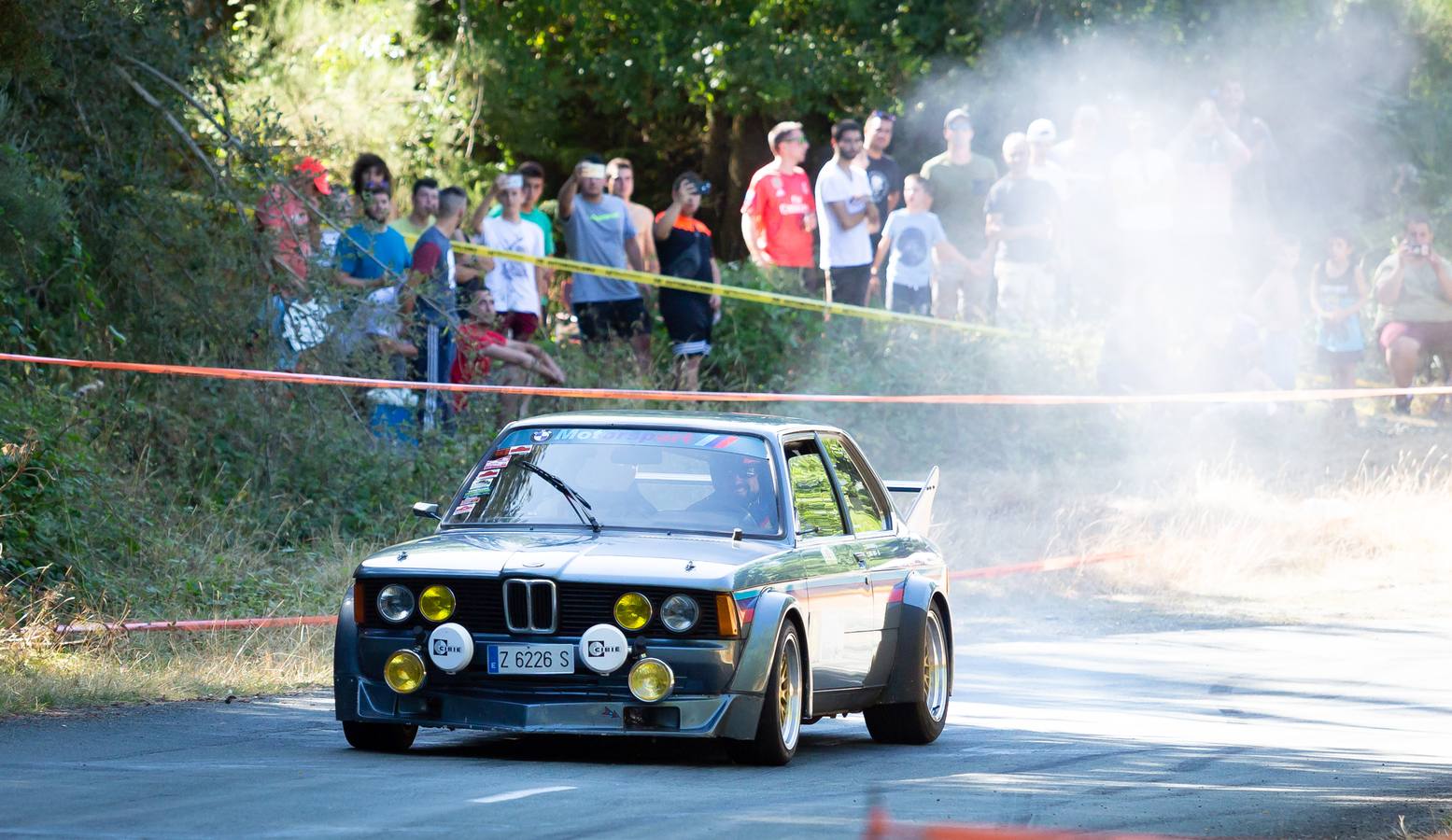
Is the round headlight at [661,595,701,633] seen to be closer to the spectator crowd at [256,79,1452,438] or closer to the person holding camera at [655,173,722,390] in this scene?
the spectator crowd at [256,79,1452,438]

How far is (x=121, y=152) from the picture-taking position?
16.5 metres

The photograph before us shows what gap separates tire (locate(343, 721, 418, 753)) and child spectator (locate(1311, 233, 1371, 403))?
17.5 meters

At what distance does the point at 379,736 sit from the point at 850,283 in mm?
13358

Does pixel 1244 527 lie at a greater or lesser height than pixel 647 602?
lesser

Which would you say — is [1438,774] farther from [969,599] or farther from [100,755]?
[969,599]

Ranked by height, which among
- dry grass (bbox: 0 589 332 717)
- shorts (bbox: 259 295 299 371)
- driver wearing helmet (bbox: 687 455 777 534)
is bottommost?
dry grass (bbox: 0 589 332 717)

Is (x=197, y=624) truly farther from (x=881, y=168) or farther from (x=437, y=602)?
(x=881, y=168)

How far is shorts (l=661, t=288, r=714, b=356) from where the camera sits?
20.6m

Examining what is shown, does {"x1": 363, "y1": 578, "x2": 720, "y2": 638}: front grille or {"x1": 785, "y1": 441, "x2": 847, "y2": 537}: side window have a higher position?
{"x1": 785, "y1": 441, "x2": 847, "y2": 537}: side window

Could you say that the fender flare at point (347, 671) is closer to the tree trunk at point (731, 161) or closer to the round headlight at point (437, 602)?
the round headlight at point (437, 602)

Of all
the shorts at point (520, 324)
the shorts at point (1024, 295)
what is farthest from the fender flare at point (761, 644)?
the shorts at point (1024, 295)

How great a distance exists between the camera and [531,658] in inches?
336

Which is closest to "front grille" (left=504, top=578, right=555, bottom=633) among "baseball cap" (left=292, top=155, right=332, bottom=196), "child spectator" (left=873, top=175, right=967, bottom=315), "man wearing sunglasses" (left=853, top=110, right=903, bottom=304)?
"baseball cap" (left=292, top=155, right=332, bottom=196)

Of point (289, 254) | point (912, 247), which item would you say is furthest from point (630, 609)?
point (912, 247)
